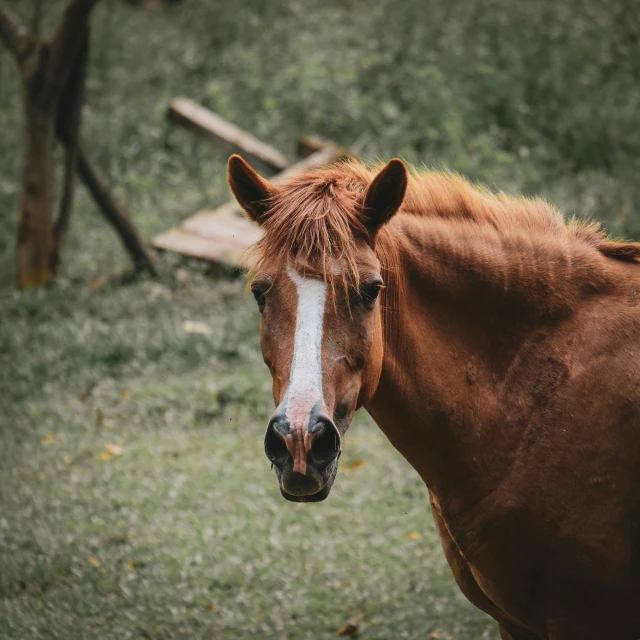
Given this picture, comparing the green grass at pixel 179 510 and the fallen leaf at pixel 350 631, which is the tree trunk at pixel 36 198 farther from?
the fallen leaf at pixel 350 631

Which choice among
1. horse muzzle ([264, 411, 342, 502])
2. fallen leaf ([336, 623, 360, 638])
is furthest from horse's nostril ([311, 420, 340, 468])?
fallen leaf ([336, 623, 360, 638])

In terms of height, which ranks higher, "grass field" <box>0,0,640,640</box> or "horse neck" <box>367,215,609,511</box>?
"horse neck" <box>367,215,609,511</box>

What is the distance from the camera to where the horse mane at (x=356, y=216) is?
2.68 m

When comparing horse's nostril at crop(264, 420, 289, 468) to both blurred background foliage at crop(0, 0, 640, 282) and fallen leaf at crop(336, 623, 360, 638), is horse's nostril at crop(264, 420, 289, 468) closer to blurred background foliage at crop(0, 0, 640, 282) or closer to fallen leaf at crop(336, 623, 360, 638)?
fallen leaf at crop(336, 623, 360, 638)

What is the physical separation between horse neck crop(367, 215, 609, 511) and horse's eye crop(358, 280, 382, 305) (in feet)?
0.70

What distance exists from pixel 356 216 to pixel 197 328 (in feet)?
18.5

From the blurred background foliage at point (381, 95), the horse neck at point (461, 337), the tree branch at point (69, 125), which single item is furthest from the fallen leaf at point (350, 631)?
the tree branch at point (69, 125)

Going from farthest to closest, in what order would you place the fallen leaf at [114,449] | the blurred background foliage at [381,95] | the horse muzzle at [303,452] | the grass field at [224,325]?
1. the blurred background foliage at [381,95]
2. the fallen leaf at [114,449]
3. the grass field at [224,325]
4. the horse muzzle at [303,452]

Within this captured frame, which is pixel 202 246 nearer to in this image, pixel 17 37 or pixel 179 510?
pixel 17 37

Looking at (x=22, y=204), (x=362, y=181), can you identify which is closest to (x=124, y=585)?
(x=362, y=181)

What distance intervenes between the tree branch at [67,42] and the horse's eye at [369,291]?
7.12m

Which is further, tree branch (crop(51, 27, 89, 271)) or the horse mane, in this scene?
tree branch (crop(51, 27, 89, 271))

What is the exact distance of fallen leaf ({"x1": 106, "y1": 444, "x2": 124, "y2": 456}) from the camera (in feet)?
21.1

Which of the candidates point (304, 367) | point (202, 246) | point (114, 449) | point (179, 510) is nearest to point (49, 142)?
point (202, 246)
